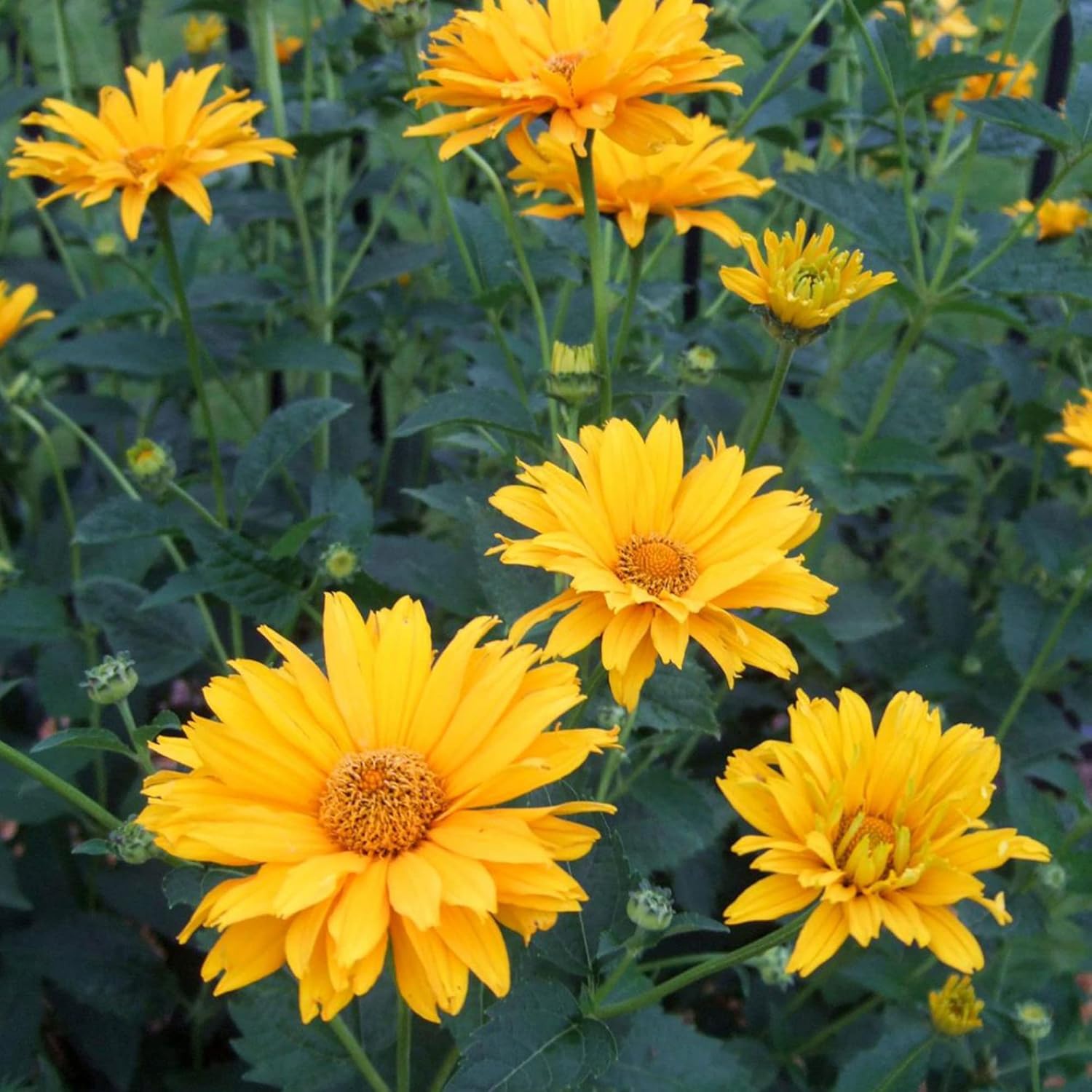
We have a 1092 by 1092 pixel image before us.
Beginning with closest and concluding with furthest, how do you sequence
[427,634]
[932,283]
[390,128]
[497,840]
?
[497,840]
[427,634]
[932,283]
[390,128]

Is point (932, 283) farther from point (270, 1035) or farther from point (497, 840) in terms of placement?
point (270, 1035)

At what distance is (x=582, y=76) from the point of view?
3.13 ft

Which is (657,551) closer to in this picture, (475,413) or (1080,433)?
(475,413)

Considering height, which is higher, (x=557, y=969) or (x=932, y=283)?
(x=932, y=283)

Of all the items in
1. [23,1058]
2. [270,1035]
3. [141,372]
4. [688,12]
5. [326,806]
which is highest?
[688,12]

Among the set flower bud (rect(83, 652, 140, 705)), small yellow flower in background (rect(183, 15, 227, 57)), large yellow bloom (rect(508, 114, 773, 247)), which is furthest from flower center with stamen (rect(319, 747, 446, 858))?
small yellow flower in background (rect(183, 15, 227, 57))

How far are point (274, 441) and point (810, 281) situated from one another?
641 mm

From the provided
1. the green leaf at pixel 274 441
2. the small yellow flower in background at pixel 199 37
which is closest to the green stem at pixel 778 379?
the green leaf at pixel 274 441

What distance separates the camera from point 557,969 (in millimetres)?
1001

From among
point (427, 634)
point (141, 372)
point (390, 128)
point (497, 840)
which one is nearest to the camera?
point (497, 840)

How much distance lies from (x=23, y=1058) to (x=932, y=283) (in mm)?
1443

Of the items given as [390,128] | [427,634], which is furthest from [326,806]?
[390,128]

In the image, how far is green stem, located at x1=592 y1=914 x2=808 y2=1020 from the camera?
0.71m

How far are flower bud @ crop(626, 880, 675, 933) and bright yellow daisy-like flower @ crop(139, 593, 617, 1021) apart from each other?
0.43 feet
